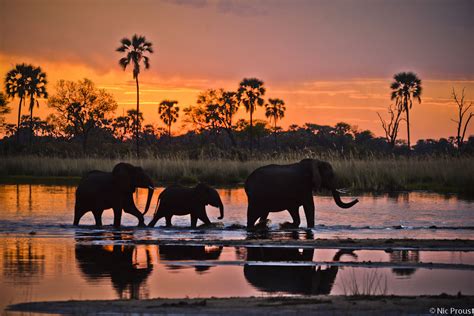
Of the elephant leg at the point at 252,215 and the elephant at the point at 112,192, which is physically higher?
the elephant at the point at 112,192

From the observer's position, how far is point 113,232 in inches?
758

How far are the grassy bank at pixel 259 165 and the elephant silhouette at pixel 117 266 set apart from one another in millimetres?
20940

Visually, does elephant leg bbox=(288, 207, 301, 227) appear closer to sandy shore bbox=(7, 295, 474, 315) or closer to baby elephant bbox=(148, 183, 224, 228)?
baby elephant bbox=(148, 183, 224, 228)

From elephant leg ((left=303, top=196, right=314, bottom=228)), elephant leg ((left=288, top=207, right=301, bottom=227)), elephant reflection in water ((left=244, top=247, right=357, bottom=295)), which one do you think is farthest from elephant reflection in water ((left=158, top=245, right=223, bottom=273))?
elephant leg ((left=288, top=207, right=301, bottom=227))

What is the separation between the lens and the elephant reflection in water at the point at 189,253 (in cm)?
1324

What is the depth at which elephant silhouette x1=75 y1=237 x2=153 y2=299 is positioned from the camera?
37.1 ft

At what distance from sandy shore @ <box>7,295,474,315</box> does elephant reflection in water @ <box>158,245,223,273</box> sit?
2936 millimetres

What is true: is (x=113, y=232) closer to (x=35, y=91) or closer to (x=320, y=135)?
(x=35, y=91)

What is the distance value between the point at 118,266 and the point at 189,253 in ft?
6.26

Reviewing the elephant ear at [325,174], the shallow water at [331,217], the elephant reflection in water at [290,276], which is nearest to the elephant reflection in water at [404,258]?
the elephant reflection in water at [290,276]

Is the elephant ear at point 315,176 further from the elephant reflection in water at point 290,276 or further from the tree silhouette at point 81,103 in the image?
the tree silhouette at point 81,103

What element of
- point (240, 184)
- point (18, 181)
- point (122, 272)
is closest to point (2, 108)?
point (18, 181)

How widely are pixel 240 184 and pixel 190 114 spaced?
6132cm

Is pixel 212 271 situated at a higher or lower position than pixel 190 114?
lower
